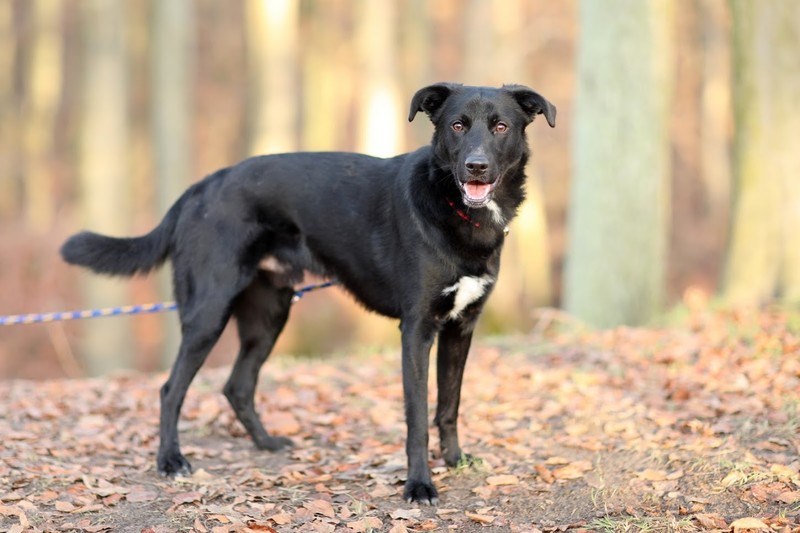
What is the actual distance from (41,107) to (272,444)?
18544 millimetres

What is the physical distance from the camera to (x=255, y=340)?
18.8 feet

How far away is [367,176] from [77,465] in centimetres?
220

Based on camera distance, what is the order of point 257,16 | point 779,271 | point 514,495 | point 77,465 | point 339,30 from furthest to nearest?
point 339,30
point 257,16
point 779,271
point 77,465
point 514,495

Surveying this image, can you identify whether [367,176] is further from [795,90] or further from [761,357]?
[795,90]

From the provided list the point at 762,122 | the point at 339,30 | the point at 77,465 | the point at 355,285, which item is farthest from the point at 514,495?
the point at 339,30

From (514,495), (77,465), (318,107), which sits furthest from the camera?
(318,107)

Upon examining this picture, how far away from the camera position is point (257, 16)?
1331 cm

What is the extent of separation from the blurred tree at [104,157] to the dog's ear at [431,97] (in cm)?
944

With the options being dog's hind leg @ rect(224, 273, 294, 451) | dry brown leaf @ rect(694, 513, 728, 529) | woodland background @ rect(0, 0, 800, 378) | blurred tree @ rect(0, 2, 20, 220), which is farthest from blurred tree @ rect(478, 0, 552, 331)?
blurred tree @ rect(0, 2, 20, 220)

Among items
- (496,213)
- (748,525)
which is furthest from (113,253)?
(748,525)

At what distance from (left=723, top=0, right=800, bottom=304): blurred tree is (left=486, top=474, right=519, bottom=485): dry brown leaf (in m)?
3.99

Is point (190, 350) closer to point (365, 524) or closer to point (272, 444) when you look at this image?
point (272, 444)

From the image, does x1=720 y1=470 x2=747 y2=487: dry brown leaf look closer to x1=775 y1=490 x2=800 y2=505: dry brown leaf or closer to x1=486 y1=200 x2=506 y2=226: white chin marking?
x1=775 y1=490 x2=800 y2=505: dry brown leaf

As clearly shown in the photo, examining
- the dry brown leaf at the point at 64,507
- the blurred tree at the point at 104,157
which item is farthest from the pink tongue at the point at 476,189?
the blurred tree at the point at 104,157
